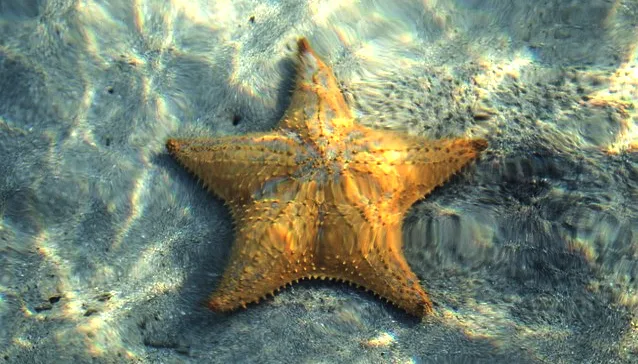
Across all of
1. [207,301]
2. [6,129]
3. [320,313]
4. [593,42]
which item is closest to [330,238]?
[320,313]

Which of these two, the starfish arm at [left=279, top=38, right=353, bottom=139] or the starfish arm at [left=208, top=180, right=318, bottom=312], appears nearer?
the starfish arm at [left=208, top=180, right=318, bottom=312]

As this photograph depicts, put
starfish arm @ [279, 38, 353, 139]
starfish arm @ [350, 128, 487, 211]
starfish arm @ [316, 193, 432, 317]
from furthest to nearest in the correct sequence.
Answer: starfish arm @ [279, 38, 353, 139], starfish arm @ [350, 128, 487, 211], starfish arm @ [316, 193, 432, 317]

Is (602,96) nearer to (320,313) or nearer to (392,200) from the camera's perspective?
(392,200)

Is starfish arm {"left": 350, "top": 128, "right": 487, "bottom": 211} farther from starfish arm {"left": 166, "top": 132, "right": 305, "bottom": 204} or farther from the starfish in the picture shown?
starfish arm {"left": 166, "top": 132, "right": 305, "bottom": 204}

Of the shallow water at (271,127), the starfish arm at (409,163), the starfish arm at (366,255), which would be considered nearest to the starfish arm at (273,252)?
the starfish arm at (366,255)

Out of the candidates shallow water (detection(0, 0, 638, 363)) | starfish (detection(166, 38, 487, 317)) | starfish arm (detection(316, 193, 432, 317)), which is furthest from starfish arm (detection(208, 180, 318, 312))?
shallow water (detection(0, 0, 638, 363))

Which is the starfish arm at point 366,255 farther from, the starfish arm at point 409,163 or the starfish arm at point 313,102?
the starfish arm at point 313,102

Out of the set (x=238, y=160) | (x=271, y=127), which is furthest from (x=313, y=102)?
(x=238, y=160)
